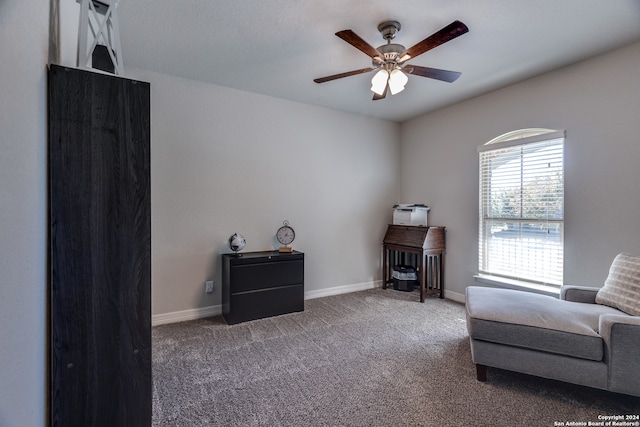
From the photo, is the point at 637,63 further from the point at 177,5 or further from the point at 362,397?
the point at 177,5

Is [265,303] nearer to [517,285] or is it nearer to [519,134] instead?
[517,285]

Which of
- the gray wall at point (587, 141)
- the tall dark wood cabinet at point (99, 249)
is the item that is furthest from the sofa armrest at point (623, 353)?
the tall dark wood cabinet at point (99, 249)

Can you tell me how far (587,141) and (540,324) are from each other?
187cm

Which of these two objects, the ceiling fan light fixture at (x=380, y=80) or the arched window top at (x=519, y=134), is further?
the arched window top at (x=519, y=134)

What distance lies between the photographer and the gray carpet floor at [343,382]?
1.62 m

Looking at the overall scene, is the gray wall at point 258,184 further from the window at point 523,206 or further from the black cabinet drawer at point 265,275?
the window at point 523,206

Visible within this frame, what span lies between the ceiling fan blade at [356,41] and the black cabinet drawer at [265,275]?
2170 mm

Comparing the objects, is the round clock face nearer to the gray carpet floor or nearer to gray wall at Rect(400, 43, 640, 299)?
the gray carpet floor

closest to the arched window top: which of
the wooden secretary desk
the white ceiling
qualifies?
the white ceiling

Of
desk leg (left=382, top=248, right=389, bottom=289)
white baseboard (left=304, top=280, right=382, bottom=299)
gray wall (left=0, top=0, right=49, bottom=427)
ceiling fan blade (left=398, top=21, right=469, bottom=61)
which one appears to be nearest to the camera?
gray wall (left=0, top=0, right=49, bottom=427)

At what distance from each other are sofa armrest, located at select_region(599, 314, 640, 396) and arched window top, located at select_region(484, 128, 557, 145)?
1.99 meters

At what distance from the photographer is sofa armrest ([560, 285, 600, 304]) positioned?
221 cm

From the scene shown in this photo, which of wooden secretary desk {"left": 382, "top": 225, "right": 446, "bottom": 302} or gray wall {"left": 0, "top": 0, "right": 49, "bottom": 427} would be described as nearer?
gray wall {"left": 0, "top": 0, "right": 49, "bottom": 427}

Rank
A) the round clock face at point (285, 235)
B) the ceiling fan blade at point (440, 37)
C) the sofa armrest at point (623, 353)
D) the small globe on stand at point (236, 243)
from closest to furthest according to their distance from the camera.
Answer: the sofa armrest at point (623, 353) < the ceiling fan blade at point (440, 37) < the small globe on stand at point (236, 243) < the round clock face at point (285, 235)
